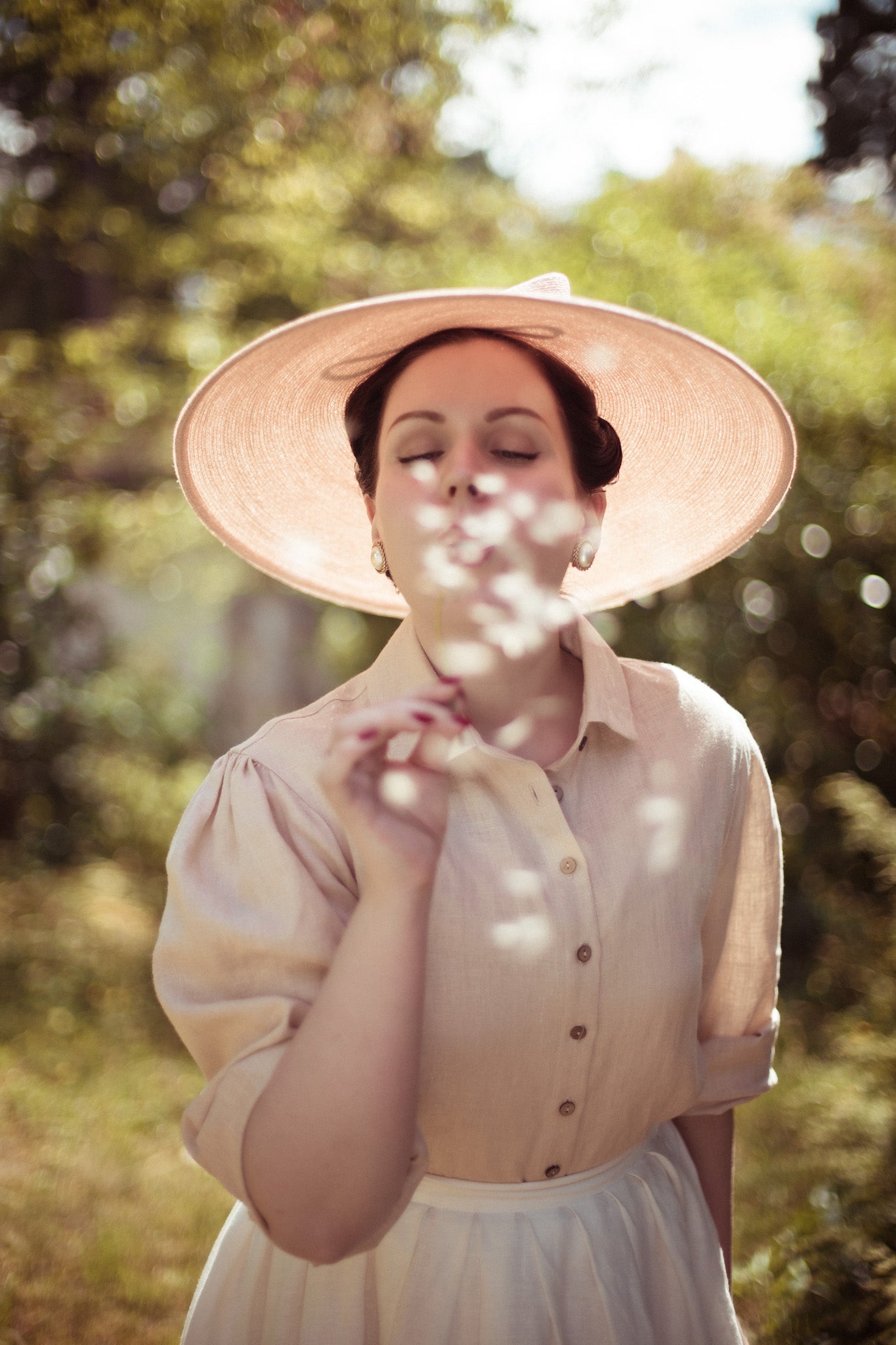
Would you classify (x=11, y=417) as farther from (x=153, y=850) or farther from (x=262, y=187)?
(x=153, y=850)

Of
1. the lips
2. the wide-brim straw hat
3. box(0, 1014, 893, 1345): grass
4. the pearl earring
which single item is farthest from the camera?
box(0, 1014, 893, 1345): grass

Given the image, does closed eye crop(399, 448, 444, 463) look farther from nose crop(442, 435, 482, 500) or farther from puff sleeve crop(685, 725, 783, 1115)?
puff sleeve crop(685, 725, 783, 1115)

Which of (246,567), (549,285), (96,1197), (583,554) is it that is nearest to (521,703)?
(583,554)

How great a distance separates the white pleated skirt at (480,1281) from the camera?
142 centimetres

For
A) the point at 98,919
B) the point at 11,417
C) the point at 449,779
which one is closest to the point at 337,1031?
the point at 449,779

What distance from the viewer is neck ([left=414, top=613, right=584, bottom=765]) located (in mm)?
A: 1570

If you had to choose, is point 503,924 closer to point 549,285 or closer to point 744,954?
A: point 744,954

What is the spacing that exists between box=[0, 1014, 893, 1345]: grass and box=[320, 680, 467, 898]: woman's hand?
255 cm

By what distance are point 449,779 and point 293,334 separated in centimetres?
72

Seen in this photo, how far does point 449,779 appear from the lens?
1.47m

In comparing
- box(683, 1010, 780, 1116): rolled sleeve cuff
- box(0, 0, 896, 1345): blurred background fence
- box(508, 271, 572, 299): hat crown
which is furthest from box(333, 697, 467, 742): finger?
box(0, 0, 896, 1345): blurred background fence

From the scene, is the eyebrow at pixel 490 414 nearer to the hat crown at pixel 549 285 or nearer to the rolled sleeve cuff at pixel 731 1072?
the hat crown at pixel 549 285

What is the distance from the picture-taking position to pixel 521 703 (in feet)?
5.38

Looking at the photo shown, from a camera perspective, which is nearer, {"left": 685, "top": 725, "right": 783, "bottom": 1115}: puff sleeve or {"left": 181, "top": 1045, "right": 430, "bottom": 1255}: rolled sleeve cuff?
{"left": 181, "top": 1045, "right": 430, "bottom": 1255}: rolled sleeve cuff
